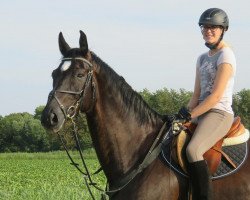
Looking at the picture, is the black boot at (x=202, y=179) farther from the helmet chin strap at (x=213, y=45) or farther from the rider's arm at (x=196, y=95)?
the helmet chin strap at (x=213, y=45)

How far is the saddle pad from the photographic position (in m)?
5.57

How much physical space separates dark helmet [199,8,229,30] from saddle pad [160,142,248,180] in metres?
1.38

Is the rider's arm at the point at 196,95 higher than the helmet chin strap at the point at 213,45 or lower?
lower

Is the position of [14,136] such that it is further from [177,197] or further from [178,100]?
[177,197]

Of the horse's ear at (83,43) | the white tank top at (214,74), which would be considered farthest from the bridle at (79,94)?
the white tank top at (214,74)

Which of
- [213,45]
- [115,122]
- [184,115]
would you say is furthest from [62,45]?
[213,45]

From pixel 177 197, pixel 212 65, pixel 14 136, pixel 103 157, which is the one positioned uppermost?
pixel 212 65

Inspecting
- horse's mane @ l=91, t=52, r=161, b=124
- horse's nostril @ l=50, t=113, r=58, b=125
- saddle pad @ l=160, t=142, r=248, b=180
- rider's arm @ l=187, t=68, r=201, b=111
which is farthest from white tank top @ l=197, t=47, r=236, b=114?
horse's nostril @ l=50, t=113, r=58, b=125

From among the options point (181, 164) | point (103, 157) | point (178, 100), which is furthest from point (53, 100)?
point (178, 100)

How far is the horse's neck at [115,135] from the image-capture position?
18.6 ft

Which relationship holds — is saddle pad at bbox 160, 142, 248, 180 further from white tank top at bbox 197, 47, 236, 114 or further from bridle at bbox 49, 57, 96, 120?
bridle at bbox 49, 57, 96, 120

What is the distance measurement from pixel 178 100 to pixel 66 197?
88.0 meters

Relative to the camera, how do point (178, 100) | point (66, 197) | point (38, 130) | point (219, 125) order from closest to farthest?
Result: point (219, 125), point (66, 197), point (178, 100), point (38, 130)

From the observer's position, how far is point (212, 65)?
18.9 feet
